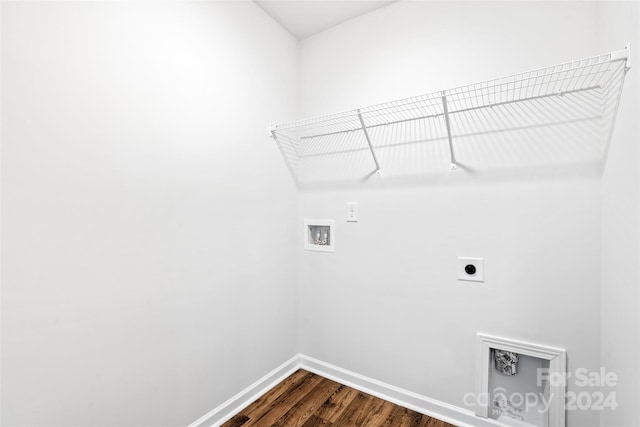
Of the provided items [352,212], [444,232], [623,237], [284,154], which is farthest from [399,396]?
[284,154]

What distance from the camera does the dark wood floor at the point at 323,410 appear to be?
1.70 metres

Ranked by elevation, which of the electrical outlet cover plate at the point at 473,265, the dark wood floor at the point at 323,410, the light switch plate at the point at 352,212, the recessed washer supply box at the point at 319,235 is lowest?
the dark wood floor at the point at 323,410

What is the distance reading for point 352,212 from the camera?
204 centimetres

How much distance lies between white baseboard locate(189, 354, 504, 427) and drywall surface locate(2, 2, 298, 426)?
7 cm

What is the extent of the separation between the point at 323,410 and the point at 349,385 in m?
0.31

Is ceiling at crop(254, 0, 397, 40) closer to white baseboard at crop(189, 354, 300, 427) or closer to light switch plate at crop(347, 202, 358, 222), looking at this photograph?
light switch plate at crop(347, 202, 358, 222)

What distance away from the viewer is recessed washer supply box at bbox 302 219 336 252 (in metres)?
2.13

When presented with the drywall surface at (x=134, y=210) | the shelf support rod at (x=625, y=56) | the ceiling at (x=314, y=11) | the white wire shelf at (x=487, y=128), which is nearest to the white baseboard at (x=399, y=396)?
the drywall surface at (x=134, y=210)

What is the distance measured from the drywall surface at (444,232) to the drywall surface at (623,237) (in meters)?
0.12

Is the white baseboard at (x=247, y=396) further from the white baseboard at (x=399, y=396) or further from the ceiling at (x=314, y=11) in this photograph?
the ceiling at (x=314, y=11)

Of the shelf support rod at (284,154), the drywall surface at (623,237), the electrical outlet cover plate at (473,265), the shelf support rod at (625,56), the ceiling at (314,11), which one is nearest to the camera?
the drywall surface at (623,237)

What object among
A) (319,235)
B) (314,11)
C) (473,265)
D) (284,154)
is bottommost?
(473,265)

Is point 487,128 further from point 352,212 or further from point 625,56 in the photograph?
point 352,212

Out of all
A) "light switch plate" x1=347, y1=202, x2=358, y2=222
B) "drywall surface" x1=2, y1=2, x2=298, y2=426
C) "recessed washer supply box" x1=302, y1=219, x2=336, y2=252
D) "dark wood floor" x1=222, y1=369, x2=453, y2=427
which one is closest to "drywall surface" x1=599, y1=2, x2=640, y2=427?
"dark wood floor" x1=222, y1=369, x2=453, y2=427
